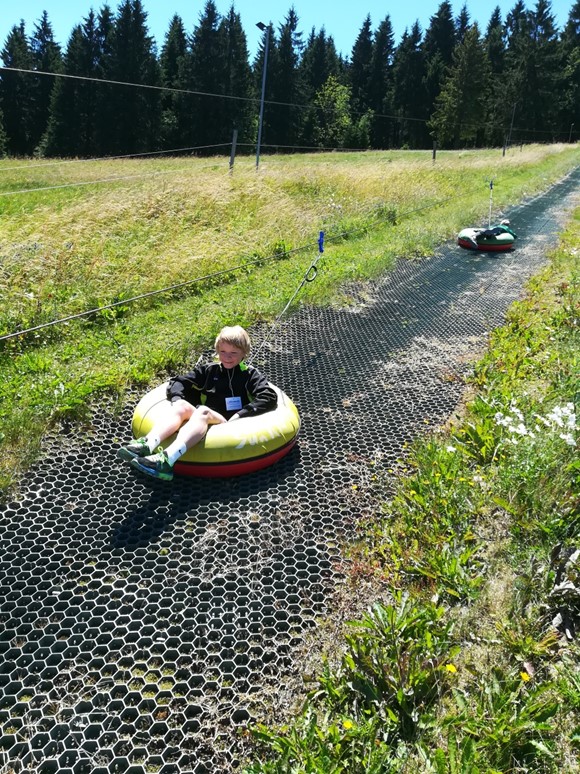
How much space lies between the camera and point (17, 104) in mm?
45094

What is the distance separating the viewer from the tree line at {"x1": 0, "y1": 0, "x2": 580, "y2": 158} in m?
40.5

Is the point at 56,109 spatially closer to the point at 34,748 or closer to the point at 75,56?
the point at 75,56

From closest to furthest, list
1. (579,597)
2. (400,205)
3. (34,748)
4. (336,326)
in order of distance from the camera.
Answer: (34,748), (579,597), (336,326), (400,205)

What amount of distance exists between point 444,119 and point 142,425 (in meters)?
40.9

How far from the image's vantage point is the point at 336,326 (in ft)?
20.9

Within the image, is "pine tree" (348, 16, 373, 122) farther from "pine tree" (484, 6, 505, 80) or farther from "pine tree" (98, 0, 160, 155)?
"pine tree" (98, 0, 160, 155)

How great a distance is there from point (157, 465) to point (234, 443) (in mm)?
486

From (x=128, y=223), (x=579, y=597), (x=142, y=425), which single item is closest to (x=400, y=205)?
(x=128, y=223)

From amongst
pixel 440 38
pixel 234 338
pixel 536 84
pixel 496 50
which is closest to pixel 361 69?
pixel 440 38

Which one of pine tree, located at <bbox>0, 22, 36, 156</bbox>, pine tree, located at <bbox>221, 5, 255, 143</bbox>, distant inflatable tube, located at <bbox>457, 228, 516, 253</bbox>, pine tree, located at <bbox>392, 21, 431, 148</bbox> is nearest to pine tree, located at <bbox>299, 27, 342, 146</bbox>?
pine tree, located at <bbox>392, 21, 431, 148</bbox>

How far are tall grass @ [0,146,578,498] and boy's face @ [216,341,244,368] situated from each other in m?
1.19

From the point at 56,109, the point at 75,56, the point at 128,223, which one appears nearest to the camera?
the point at 128,223

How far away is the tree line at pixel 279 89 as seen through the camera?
40.5 meters

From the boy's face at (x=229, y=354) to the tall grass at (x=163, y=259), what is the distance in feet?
3.89
